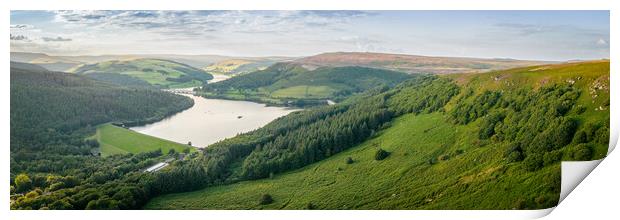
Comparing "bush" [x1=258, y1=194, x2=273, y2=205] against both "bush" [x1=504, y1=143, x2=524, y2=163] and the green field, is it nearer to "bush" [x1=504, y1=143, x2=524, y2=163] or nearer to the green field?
the green field

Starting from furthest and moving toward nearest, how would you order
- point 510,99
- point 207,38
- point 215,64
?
point 215,64 → point 207,38 → point 510,99

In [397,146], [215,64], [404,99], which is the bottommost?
[397,146]

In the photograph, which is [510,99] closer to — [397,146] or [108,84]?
[397,146]

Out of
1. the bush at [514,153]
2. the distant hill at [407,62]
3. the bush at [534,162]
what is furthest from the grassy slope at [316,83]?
the bush at [534,162]

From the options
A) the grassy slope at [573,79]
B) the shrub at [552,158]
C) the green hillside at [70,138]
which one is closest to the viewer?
the shrub at [552,158]

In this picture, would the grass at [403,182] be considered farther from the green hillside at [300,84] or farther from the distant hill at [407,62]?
the green hillside at [300,84]

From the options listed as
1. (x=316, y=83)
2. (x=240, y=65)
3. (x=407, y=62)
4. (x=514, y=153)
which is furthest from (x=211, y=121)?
(x=514, y=153)
